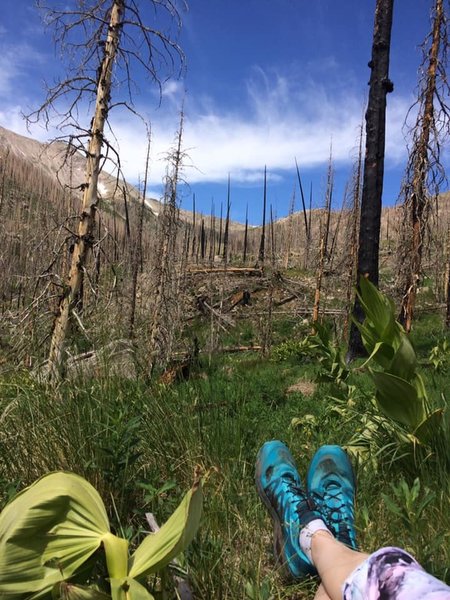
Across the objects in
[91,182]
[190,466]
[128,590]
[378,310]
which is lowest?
[190,466]

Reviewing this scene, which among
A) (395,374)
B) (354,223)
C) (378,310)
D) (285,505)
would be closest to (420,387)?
(395,374)

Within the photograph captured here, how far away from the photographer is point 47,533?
1.21m

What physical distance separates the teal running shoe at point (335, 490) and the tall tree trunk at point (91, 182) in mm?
2578

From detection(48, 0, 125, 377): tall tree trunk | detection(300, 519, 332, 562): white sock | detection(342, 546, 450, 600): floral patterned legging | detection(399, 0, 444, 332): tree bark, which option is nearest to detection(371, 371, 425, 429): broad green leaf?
detection(300, 519, 332, 562): white sock

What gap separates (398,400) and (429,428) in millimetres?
222

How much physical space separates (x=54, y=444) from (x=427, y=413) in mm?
2060

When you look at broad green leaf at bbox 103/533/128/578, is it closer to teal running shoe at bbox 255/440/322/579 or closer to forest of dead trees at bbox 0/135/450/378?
teal running shoe at bbox 255/440/322/579

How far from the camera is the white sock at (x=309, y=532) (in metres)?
1.79

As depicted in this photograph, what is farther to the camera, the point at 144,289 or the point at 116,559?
the point at 144,289

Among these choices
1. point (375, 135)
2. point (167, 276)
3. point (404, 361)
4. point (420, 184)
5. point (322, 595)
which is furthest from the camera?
point (167, 276)

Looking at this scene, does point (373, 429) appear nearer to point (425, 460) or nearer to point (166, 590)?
point (425, 460)

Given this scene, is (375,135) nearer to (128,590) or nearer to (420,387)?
(420,387)

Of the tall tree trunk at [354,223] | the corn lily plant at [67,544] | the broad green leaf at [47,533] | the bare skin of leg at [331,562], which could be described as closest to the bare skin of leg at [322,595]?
the bare skin of leg at [331,562]

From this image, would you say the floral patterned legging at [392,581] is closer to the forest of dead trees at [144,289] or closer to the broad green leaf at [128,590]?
the broad green leaf at [128,590]
